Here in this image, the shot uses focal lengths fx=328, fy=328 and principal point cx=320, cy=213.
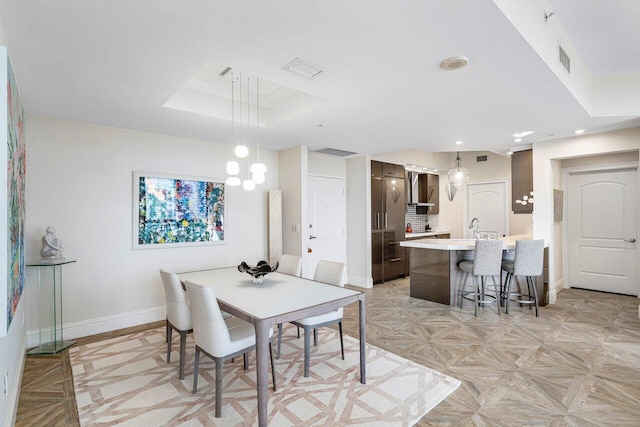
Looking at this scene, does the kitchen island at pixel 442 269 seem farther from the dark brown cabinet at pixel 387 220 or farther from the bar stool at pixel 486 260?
the dark brown cabinet at pixel 387 220

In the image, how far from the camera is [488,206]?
736 centimetres

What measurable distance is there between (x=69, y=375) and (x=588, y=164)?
732cm

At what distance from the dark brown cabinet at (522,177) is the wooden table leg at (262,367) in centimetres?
506

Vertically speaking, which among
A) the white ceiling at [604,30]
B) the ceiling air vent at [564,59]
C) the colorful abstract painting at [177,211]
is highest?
the white ceiling at [604,30]

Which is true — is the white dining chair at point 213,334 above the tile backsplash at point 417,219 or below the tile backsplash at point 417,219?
below

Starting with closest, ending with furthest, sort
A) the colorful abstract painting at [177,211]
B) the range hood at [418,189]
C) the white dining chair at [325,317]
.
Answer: the white dining chair at [325,317]
the colorful abstract painting at [177,211]
the range hood at [418,189]

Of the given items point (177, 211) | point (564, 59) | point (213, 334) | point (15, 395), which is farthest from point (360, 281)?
point (15, 395)

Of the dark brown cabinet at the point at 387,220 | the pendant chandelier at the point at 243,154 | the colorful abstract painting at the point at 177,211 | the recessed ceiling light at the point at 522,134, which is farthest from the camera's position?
the dark brown cabinet at the point at 387,220

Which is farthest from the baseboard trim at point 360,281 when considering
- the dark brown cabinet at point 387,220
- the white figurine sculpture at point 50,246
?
the white figurine sculpture at point 50,246

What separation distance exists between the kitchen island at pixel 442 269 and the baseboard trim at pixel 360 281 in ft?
3.54

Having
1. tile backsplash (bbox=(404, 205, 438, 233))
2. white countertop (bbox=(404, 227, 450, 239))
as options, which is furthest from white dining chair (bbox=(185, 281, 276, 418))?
tile backsplash (bbox=(404, 205, 438, 233))

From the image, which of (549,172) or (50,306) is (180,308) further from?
(549,172)

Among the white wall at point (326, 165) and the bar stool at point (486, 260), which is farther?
the white wall at point (326, 165)

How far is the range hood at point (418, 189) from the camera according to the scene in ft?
24.7
